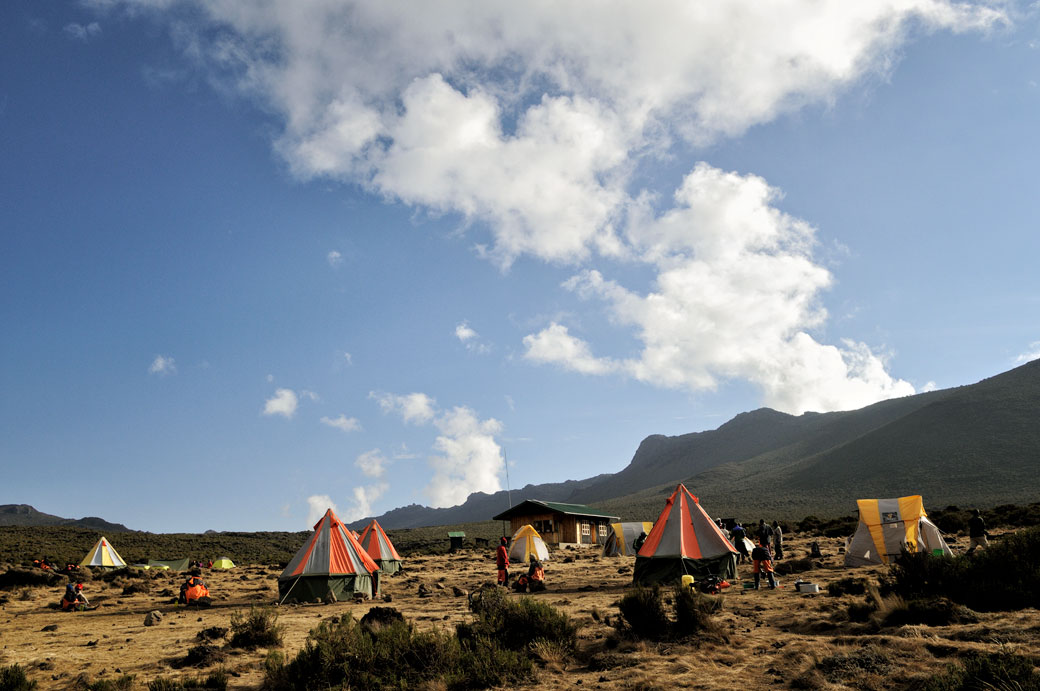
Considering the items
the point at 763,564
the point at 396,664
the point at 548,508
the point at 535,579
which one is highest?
the point at 548,508

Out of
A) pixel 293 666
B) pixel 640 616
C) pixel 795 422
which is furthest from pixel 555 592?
pixel 795 422

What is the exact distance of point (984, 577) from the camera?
1112cm

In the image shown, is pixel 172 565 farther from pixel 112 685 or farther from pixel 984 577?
pixel 984 577

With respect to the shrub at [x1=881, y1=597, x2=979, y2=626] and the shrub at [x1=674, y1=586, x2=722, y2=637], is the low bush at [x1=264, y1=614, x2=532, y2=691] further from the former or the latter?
the shrub at [x1=881, y1=597, x2=979, y2=626]

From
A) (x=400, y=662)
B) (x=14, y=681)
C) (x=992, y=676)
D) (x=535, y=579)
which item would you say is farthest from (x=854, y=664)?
(x=535, y=579)

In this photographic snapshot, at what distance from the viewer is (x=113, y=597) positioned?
22859 mm

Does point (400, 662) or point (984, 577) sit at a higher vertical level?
point (984, 577)

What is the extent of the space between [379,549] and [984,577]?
79.9ft

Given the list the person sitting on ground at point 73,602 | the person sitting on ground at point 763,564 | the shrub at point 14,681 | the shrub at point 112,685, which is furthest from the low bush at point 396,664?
the person sitting on ground at point 73,602

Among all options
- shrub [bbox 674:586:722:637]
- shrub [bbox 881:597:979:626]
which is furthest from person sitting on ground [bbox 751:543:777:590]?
shrub [bbox 881:597:979:626]

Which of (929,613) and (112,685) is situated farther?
(929,613)

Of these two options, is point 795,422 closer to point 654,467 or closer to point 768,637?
point 654,467

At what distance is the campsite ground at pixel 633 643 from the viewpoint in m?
8.02

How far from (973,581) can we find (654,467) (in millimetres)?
189481
